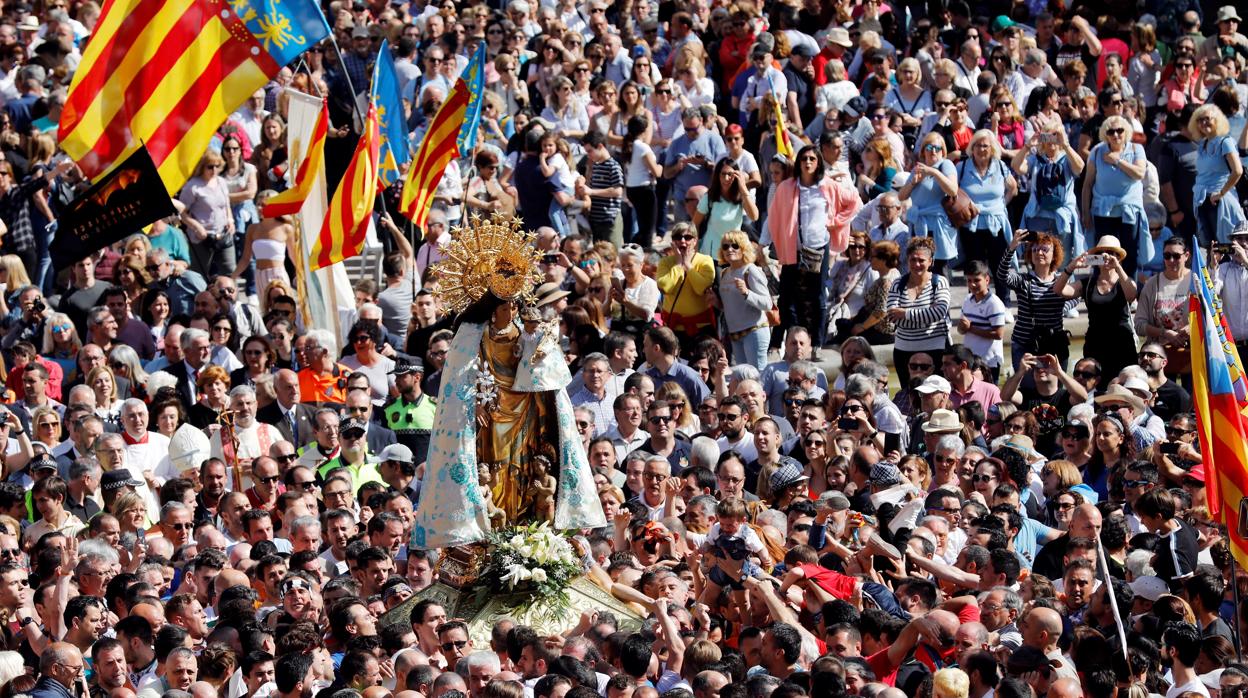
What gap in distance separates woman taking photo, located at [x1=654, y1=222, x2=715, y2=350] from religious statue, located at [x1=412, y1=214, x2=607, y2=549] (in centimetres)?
554

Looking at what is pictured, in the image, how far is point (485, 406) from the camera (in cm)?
1533

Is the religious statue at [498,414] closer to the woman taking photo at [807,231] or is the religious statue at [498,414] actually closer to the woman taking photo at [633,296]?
the woman taking photo at [633,296]

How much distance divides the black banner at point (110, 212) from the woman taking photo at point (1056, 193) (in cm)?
750

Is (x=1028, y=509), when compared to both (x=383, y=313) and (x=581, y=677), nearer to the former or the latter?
(x=581, y=677)

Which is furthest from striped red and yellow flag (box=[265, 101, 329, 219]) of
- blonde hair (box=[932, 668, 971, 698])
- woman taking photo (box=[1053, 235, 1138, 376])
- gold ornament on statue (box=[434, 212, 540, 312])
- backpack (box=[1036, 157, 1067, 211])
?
blonde hair (box=[932, 668, 971, 698])

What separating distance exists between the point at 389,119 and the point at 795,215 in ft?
12.1

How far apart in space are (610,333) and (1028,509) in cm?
422

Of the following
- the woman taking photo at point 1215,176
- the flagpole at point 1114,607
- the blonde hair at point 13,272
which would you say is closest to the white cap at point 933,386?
the flagpole at point 1114,607

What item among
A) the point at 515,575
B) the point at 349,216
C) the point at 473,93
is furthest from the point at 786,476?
the point at 473,93

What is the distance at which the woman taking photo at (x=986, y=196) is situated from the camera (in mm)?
22266

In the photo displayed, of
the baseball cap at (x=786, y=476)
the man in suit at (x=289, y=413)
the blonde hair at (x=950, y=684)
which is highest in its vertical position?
the man in suit at (x=289, y=413)

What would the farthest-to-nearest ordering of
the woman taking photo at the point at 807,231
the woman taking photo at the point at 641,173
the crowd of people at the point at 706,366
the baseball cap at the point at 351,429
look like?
the woman taking photo at the point at 641,173, the woman taking photo at the point at 807,231, the baseball cap at the point at 351,429, the crowd of people at the point at 706,366

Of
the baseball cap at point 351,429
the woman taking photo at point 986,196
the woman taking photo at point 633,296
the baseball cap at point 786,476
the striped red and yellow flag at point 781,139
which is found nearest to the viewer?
the baseball cap at point 786,476

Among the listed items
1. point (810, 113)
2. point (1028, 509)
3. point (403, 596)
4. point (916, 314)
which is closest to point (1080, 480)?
point (1028, 509)
